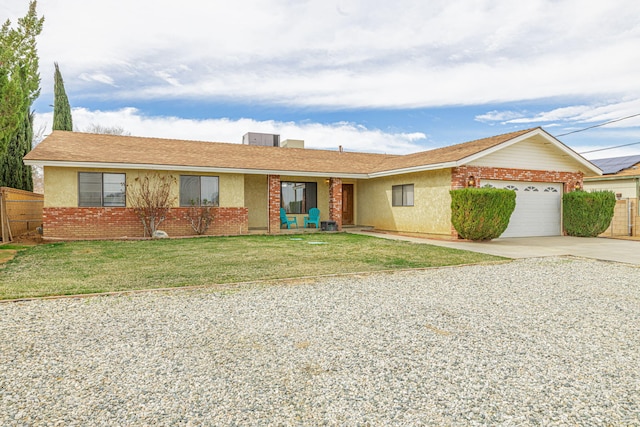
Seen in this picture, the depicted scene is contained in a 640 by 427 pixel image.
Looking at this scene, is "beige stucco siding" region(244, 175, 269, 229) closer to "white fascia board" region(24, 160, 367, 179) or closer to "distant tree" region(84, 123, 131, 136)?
"white fascia board" region(24, 160, 367, 179)

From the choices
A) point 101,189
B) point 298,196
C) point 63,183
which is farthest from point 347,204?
point 63,183

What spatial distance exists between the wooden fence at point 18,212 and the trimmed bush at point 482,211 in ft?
48.2

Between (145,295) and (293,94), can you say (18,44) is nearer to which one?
(145,295)

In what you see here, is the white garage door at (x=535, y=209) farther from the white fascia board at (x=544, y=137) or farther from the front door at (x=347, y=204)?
the front door at (x=347, y=204)

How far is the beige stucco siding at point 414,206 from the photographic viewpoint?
554 inches

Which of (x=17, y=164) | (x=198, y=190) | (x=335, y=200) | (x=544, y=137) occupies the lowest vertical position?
(x=335, y=200)

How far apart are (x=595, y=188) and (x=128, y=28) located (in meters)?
25.0

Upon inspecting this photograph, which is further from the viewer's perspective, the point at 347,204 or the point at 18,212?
the point at 347,204

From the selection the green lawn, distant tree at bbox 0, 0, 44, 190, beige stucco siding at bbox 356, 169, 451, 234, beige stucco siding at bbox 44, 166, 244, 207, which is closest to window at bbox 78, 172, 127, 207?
beige stucco siding at bbox 44, 166, 244, 207

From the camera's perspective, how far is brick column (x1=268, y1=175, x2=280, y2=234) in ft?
52.2

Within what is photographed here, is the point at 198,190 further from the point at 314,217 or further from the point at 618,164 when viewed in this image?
the point at 618,164

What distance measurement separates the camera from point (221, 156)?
16453 mm

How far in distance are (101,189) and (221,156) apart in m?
4.85

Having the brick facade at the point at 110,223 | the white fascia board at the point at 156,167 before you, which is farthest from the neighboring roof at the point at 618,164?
the brick facade at the point at 110,223
